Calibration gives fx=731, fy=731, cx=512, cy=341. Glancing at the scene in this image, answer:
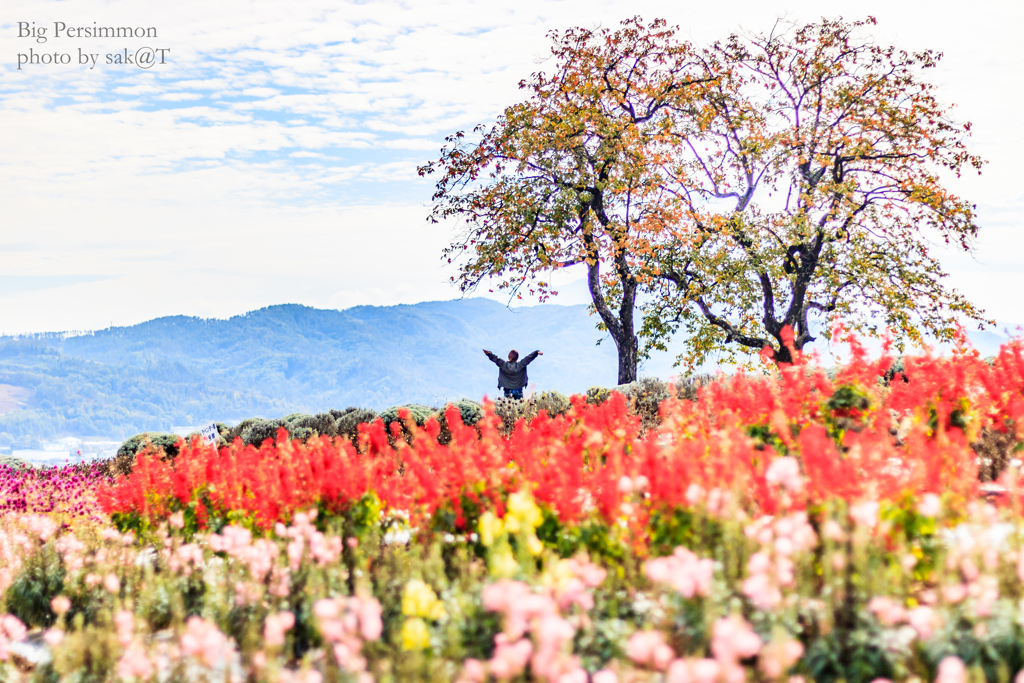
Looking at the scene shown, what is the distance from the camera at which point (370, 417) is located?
46.1ft

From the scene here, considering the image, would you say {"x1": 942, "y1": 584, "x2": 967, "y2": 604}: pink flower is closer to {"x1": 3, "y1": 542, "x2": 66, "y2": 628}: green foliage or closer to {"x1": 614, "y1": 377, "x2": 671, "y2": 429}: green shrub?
{"x1": 3, "y1": 542, "x2": 66, "y2": 628}: green foliage

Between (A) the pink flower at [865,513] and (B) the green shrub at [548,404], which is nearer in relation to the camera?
(A) the pink flower at [865,513]

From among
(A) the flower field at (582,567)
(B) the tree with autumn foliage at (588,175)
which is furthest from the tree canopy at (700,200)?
(A) the flower field at (582,567)

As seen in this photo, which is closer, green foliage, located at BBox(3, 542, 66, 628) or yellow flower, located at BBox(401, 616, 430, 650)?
yellow flower, located at BBox(401, 616, 430, 650)

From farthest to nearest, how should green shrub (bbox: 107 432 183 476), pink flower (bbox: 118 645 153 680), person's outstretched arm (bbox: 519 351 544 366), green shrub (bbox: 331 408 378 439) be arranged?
person's outstretched arm (bbox: 519 351 544 366) → green shrub (bbox: 107 432 183 476) → green shrub (bbox: 331 408 378 439) → pink flower (bbox: 118 645 153 680)

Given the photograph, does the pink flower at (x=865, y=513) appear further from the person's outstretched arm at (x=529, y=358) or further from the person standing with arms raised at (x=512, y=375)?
the person standing with arms raised at (x=512, y=375)

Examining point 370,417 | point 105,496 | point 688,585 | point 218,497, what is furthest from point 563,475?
point 370,417

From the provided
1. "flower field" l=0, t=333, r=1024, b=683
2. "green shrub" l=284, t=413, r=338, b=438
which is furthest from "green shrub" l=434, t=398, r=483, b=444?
"flower field" l=0, t=333, r=1024, b=683

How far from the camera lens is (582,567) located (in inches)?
130

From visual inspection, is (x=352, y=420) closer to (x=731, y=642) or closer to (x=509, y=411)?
Result: (x=509, y=411)

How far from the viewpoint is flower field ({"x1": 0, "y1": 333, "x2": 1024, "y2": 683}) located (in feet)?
9.60

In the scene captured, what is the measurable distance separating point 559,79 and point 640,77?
229cm

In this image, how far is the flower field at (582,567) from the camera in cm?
293

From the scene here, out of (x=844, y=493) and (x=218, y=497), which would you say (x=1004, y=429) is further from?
(x=218, y=497)
